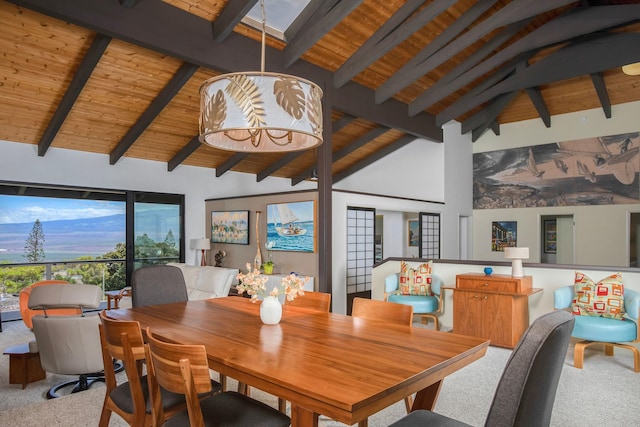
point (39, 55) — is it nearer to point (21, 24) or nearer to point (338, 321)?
point (21, 24)

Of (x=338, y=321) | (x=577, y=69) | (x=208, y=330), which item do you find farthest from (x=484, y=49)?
(x=208, y=330)

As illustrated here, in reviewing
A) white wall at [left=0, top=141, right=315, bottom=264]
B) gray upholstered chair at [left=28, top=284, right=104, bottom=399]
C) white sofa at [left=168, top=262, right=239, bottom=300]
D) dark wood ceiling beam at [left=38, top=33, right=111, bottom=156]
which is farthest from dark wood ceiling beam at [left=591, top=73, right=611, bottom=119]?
gray upholstered chair at [left=28, top=284, right=104, bottom=399]

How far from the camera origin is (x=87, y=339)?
325cm

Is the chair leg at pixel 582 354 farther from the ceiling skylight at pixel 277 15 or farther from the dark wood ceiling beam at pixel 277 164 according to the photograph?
the dark wood ceiling beam at pixel 277 164

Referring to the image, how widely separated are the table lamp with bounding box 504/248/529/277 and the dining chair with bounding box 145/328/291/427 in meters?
3.69

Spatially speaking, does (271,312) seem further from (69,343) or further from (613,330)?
(613,330)

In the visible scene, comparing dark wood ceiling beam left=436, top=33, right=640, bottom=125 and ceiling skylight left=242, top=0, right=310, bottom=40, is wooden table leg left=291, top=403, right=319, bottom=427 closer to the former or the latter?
ceiling skylight left=242, top=0, right=310, bottom=40

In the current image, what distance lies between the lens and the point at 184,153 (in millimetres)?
7812

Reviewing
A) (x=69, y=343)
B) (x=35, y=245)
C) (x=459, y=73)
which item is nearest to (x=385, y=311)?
(x=69, y=343)

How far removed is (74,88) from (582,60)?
6.83 metres

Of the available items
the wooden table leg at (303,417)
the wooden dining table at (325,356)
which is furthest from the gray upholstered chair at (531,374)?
the wooden table leg at (303,417)

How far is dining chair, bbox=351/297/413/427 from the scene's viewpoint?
2531 mm

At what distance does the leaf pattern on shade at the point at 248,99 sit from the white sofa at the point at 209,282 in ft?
11.8

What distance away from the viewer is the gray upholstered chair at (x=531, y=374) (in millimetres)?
1249
